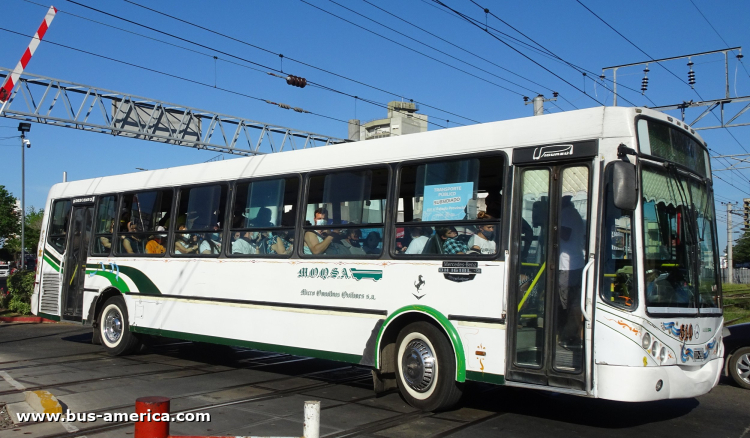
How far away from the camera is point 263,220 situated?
10.2 metres

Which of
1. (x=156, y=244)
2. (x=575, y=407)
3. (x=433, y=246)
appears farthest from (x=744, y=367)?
(x=156, y=244)

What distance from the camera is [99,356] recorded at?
1255cm

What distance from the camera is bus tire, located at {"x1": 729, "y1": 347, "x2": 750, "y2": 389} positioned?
10141 mm

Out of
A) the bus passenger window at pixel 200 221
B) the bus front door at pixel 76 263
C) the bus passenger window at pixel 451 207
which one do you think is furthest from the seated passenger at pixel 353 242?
the bus front door at pixel 76 263

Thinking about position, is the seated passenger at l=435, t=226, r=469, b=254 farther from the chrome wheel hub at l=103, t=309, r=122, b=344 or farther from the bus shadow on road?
the chrome wheel hub at l=103, t=309, r=122, b=344

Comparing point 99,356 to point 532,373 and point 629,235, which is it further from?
point 629,235

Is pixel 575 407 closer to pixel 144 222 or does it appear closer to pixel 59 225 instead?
pixel 144 222

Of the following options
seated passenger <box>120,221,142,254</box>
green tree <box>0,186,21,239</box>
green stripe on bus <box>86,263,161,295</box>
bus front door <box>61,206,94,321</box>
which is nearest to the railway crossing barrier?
green stripe on bus <box>86,263,161,295</box>

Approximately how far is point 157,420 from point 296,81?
16.0 metres

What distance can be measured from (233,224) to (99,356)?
4.09 metres

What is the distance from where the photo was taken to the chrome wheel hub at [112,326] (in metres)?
12.6

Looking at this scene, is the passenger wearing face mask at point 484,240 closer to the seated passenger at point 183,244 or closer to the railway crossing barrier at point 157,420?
the railway crossing barrier at point 157,420

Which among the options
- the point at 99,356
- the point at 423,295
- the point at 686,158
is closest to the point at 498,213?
the point at 423,295

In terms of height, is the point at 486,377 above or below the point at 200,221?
below
